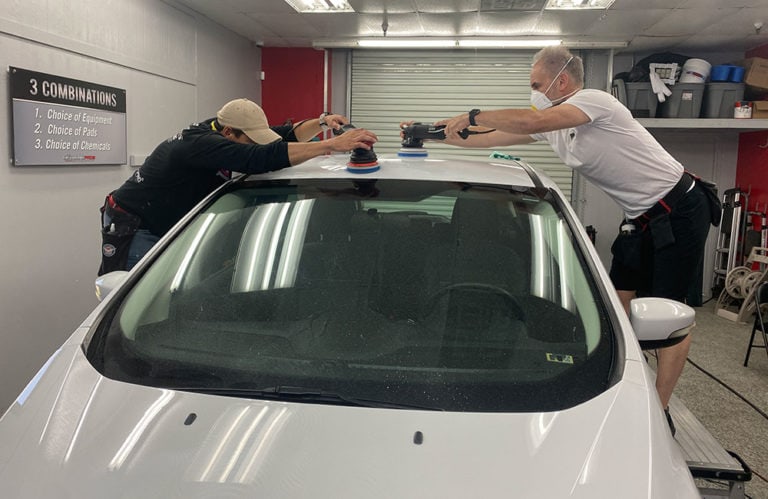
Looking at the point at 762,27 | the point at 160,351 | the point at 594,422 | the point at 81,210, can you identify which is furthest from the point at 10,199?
the point at 762,27

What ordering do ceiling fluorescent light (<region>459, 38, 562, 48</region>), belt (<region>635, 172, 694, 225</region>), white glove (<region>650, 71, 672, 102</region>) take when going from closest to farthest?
belt (<region>635, 172, 694, 225</region>) < white glove (<region>650, 71, 672, 102</region>) < ceiling fluorescent light (<region>459, 38, 562, 48</region>)

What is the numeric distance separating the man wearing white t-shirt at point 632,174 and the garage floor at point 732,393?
0.99 meters

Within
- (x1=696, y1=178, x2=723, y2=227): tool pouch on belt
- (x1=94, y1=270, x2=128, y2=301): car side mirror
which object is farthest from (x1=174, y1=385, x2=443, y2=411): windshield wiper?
(x1=696, y1=178, x2=723, y2=227): tool pouch on belt

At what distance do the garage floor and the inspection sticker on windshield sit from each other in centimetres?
204

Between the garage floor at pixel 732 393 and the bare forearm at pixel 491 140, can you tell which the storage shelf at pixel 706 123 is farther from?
the bare forearm at pixel 491 140

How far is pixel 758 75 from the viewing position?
659cm

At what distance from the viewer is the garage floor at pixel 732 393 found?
3.43 m

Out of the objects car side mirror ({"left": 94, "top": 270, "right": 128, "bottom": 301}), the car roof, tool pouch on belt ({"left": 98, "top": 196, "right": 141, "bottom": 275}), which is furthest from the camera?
tool pouch on belt ({"left": 98, "top": 196, "right": 141, "bottom": 275})

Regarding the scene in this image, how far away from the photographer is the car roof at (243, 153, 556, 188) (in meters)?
2.01

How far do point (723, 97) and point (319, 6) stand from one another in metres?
4.26

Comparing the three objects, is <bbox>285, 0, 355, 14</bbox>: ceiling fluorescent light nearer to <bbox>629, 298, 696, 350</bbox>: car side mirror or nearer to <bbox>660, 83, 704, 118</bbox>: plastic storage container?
<bbox>660, 83, 704, 118</bbox>: plastic storage container

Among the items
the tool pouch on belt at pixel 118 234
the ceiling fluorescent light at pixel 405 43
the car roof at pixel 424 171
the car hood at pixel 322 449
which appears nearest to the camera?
the car hood at pixel 322 449

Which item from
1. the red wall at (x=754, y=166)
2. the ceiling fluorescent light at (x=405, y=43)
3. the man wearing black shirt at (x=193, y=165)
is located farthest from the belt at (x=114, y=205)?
the red wall at (x=754, y=166)

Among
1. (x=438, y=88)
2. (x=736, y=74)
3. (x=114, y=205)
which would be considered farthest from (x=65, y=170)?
(x=736, y=74)
